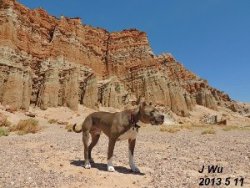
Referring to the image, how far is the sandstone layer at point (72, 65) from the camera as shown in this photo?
173 ft

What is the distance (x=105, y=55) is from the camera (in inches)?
3248

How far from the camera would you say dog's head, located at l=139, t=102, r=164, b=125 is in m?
9.44

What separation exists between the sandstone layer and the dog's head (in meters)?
42.5

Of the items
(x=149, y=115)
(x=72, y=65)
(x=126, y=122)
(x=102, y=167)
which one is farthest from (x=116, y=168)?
(x=72, y=65)

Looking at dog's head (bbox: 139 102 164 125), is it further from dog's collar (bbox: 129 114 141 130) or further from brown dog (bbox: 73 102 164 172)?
dog's collar (bbox: 129 114 141 130)

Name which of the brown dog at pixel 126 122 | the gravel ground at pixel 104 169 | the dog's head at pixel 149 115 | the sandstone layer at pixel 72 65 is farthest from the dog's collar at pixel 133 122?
the sandstone layer at pixel 72 65

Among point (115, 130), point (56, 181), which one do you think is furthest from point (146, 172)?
point (56, 181)

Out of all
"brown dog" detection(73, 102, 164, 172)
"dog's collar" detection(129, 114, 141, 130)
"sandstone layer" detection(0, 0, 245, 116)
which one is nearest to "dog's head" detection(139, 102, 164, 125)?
"brown dog" detection(73, 102, 164, 172)

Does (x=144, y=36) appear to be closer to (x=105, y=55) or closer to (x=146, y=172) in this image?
(x=105, y=55)

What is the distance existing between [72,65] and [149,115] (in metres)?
59.5

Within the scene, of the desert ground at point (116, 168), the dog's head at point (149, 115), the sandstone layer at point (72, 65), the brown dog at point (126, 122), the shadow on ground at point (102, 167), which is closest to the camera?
the desert ground at point (116, 168)

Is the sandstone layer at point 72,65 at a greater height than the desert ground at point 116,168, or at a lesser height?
greater

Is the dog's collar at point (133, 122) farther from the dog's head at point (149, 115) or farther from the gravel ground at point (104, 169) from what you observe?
the gravel ground at point (104, 169)

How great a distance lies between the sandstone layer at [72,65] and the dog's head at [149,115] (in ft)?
139
